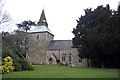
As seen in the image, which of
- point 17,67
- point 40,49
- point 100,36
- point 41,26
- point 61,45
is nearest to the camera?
point 17,67

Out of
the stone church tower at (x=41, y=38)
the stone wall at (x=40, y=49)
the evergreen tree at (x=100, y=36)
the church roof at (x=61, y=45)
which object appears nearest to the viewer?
the evergreen tree at (x=100, y=36)

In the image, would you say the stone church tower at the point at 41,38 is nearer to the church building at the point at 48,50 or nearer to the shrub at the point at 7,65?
the church building at the point at 48,50

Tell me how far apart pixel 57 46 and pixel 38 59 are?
24.0ft

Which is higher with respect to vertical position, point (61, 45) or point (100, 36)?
point (61, 45)

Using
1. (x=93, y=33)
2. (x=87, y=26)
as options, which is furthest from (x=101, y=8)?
(x=93, y=33)

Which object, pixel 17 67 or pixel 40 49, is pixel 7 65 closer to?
pixel 17 67

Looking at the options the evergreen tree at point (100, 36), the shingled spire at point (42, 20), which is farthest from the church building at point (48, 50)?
the evergreen tree at point (100, 36)

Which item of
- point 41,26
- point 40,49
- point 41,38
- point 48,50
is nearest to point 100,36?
point 40,49

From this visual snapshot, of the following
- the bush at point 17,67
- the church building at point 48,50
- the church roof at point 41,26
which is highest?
the church roof at point 41,26

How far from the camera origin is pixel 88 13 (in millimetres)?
50500

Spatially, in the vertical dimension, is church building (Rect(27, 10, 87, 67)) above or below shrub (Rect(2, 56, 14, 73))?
above

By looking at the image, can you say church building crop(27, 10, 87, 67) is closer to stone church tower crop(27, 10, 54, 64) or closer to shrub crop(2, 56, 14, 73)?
stone church tower crop(27, 10, 54, 64)

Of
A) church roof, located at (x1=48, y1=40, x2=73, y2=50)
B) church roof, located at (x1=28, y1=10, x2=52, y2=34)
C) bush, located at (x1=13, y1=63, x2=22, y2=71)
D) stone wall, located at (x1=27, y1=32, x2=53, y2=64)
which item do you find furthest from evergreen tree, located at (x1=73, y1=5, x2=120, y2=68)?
church roof, located at (x1=28, y1=10, x2=52, y2=34)

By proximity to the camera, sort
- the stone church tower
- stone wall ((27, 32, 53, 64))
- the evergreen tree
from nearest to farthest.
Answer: the evergreen tree → stone wall ((27, 32, 53, 64)) → the stone church tower
